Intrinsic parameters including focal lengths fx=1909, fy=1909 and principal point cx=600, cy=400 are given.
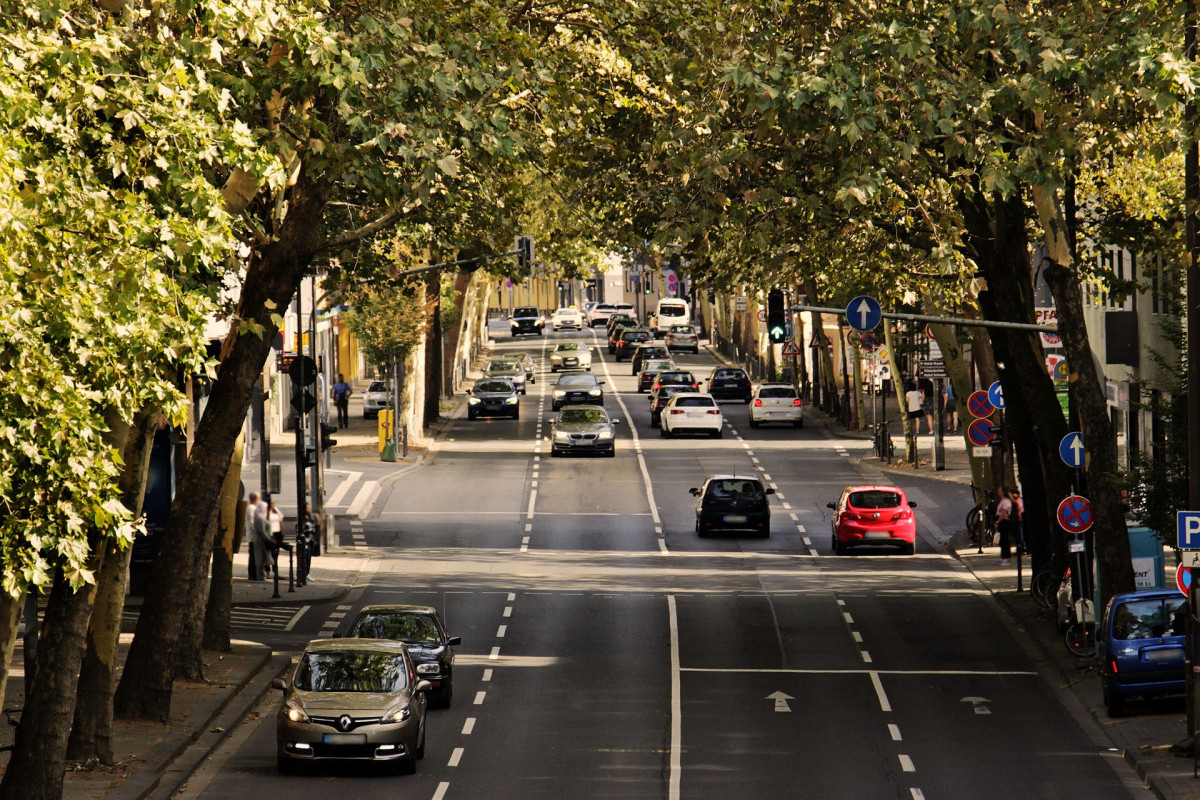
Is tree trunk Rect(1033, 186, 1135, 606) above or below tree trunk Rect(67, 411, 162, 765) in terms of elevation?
above

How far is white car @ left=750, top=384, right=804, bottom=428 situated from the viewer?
220 feet

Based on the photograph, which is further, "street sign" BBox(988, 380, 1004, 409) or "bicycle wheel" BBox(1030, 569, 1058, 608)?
"street sign" BBox(988, 380, 1004, 409)

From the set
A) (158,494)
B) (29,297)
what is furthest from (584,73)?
(29,297)

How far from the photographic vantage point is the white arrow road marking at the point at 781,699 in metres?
23.1

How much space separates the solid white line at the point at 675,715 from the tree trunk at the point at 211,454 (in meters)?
5.82

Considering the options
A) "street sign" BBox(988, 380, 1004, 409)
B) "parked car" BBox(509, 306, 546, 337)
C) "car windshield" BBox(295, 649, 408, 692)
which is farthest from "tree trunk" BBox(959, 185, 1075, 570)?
"parked car" BBox(509, 306, 546, 337)

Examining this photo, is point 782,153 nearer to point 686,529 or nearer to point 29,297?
point 29,297

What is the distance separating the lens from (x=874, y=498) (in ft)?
128

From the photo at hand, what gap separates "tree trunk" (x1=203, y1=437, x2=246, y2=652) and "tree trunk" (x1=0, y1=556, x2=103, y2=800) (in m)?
9.17

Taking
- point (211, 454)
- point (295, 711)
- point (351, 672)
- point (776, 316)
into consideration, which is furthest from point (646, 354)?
point (295, 711)

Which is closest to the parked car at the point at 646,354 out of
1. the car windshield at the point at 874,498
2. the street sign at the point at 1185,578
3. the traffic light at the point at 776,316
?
the car windshield at the point at 874,498

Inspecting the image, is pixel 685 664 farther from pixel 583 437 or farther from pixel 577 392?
pixel 577 392

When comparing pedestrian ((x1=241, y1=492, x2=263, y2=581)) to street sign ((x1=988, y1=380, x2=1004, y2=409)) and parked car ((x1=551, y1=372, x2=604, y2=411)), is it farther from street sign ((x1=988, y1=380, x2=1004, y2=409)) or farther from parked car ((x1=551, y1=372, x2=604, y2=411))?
parked car ((x1=551, y1=372, x2=604, y2=411))

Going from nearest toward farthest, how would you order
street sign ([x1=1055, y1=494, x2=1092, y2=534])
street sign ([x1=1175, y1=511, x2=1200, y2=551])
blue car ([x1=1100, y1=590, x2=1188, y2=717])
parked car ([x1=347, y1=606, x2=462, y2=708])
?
street sign ([x1=1175, y1=511, x2=1200, y2=551]) < blue car ([x1=1100, y1=590, x2=1188, y2=717]) < parked car ([x1=347, y1=606, x2=462, y2=708]) < street sign ([x1=1055, y1=494, x2=1092, y2=534])
